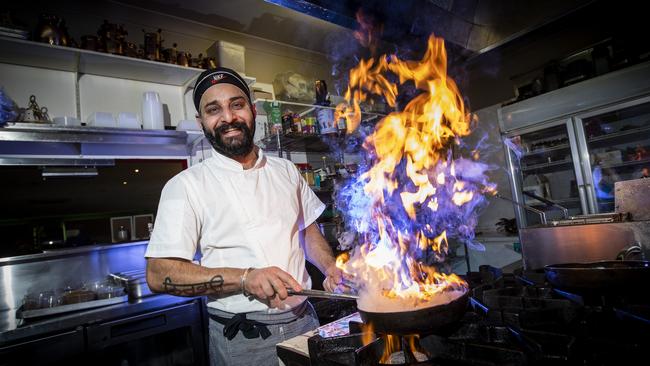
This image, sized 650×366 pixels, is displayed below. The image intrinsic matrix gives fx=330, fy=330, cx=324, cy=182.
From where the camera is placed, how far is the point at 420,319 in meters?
0.93

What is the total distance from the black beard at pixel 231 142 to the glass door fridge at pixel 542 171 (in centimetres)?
480

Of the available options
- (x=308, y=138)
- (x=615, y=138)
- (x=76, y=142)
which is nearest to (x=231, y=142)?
(x=76, y=142)

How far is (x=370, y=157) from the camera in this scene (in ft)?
17.5

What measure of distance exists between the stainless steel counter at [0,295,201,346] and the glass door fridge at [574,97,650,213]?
5.32 meters

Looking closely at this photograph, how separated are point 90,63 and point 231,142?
7.97 feet

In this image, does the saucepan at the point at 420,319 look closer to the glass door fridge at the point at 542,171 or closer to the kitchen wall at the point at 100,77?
the kitchen wall at the point at 100,77

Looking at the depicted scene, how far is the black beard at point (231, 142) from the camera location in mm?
1888

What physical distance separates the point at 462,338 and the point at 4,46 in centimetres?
396

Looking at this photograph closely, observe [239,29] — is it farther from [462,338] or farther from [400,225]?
[462,338]

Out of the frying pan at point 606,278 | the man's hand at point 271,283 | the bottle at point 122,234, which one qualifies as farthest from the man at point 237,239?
the bottle at point 122,234

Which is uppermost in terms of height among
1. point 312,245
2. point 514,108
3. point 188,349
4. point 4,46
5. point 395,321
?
point 4,46

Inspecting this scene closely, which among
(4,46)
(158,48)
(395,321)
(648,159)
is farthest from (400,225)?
(4,46)

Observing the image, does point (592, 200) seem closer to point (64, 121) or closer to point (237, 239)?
point (237, 239)

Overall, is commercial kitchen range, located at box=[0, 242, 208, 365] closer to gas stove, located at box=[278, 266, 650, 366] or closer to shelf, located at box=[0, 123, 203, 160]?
shelf, located at box=[0, 123, 203, 160]
